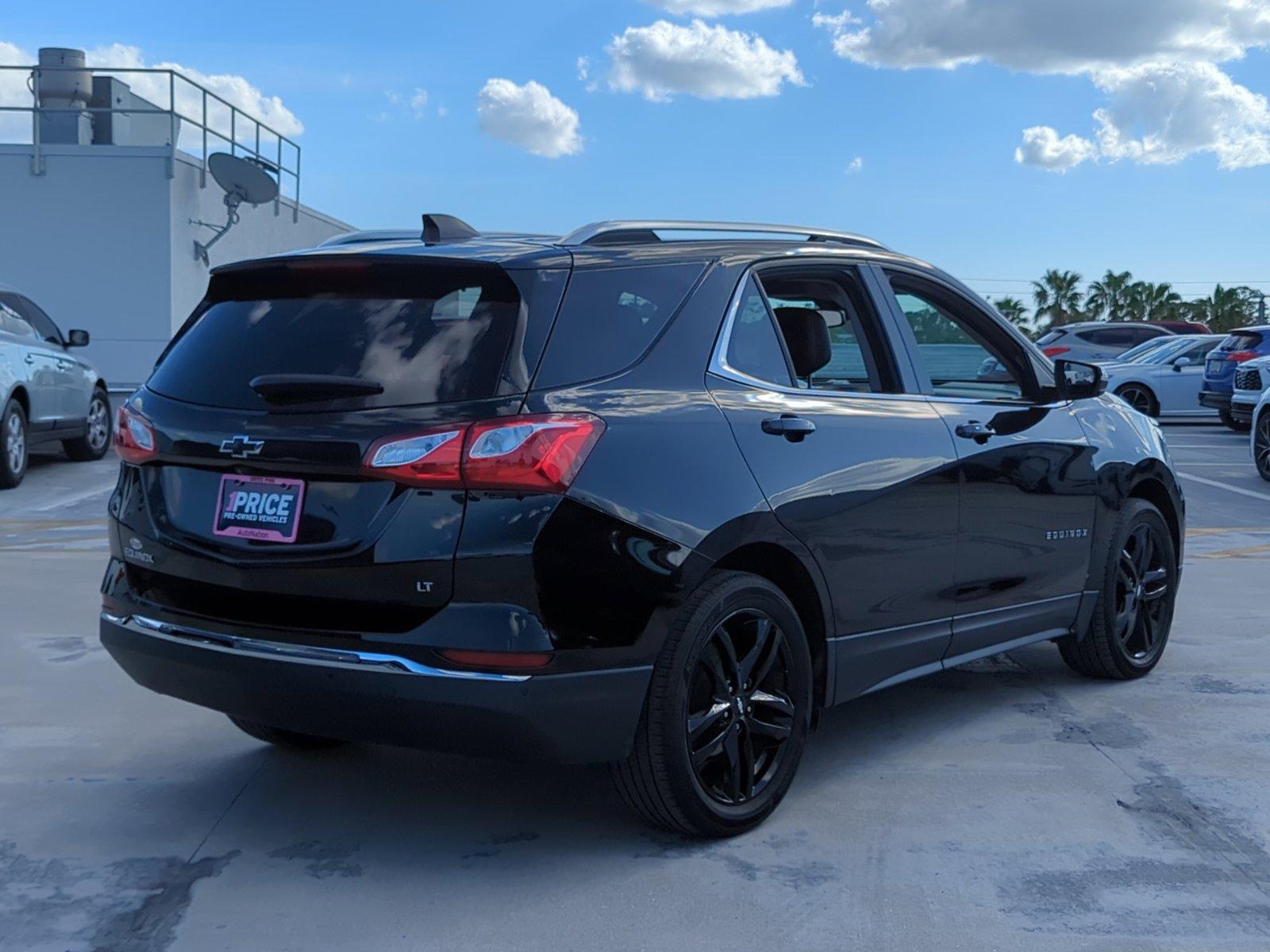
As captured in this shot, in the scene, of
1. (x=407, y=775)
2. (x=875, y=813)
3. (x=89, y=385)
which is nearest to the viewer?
(x=875, y=813)

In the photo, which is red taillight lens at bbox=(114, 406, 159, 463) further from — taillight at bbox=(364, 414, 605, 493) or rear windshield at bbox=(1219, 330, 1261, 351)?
rear windshield at bbox=(1219, 330, 1261, 351)

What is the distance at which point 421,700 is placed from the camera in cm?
373

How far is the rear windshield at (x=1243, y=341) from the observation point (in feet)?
72.0

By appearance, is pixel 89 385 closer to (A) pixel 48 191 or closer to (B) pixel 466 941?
(A) pixel 48 191

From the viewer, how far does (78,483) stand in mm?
13914

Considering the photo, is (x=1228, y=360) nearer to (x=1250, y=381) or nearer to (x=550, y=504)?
(x=1250, y=381)

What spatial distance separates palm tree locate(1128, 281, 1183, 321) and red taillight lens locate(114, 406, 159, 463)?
70002 millimetres

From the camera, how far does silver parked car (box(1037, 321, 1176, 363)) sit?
31.5 meters

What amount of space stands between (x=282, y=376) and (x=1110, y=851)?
2550mm

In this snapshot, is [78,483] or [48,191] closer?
[78,483]

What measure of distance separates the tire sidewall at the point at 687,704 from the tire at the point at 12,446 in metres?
10.2

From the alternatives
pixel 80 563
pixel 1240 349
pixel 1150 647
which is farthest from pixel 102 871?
pixel 1240 349

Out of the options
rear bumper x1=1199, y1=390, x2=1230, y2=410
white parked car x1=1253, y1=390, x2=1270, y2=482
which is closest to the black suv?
white parked car x1=1253, y1=390, x2=1270, y2=482

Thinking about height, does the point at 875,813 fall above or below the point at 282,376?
below
